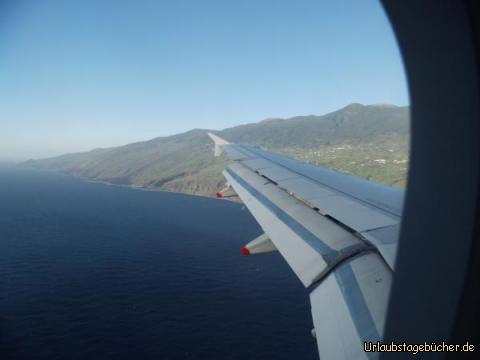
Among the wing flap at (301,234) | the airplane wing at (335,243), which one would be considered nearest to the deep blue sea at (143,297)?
the wing flap at (301,234)

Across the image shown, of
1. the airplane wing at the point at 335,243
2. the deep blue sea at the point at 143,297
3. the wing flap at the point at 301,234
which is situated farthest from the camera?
the deep blue sea at the point at 143,297

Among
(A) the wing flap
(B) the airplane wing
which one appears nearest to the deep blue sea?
(A) the wing flap

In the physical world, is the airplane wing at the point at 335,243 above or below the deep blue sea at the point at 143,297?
above

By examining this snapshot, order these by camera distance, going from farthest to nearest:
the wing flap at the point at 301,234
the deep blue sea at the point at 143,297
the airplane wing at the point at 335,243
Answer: the deep blue sea at the point at 143,297, the wing flap at the point at 301,234, the airplane wing at the point at 335,243

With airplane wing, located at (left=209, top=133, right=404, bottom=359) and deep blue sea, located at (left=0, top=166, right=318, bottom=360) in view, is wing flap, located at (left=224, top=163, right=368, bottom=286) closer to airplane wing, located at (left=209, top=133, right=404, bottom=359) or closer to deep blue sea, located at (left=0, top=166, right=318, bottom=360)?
airplane wing, located at (left=209, top=133, right=404, bottom=359)

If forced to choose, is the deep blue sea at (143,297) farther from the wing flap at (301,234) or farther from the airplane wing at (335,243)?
the airplane wing at (335,243)

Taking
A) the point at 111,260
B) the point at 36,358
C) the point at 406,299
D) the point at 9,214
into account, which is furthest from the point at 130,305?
the point at 9,214

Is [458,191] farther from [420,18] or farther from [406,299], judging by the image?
[420,18]
